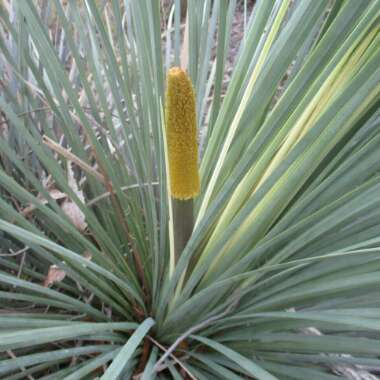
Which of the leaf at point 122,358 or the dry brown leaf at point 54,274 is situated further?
the dry brown leaf at point 54,274

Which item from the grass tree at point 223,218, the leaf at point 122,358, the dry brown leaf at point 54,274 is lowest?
the leaf at point 122,358

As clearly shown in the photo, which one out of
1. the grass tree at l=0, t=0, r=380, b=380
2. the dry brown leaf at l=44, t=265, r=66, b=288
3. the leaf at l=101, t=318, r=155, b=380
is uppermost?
the grass tree at l=0, t=0, r=380, b=380

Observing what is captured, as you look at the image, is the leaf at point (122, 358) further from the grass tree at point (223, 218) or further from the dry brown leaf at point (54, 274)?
the dry brown leaf at point (54, 274)

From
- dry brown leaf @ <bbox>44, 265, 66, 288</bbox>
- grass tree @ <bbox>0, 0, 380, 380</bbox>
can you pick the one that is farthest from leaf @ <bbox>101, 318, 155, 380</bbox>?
dry brown leaf @ <bbox>44, 265, 66, 288</bbox>

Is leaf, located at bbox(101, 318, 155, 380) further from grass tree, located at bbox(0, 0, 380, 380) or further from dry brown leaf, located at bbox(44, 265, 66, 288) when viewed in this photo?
dry brown leaf, located at bbox(44, 265, 66, 288)

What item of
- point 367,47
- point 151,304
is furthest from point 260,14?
point 151,304

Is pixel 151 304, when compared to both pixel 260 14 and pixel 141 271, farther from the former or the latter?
pixel 260 14

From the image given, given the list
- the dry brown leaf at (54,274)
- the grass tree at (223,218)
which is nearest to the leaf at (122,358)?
the grass tree at (223,218)

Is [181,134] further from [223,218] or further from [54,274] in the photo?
[54,274]

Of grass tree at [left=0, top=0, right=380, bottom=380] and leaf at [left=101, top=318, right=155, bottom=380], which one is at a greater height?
grass tree at [left=0, top=0, right=380, bottom=380]

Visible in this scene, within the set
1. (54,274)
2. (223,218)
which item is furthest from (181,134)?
(54,274)
